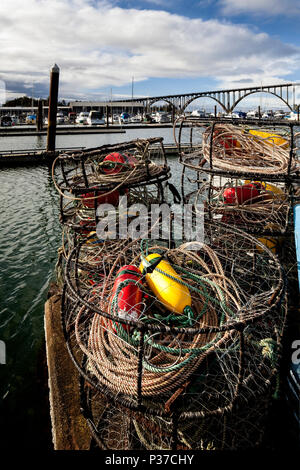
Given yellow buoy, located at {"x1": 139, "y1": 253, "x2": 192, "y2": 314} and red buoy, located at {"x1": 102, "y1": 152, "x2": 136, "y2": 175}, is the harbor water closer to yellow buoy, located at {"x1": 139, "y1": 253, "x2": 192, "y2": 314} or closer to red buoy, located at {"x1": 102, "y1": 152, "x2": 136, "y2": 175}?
yellow buoy, located at {"x1": 139, "y1": 253, "x2": 192, "y2": 314}

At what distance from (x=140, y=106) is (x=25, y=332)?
101818 mm

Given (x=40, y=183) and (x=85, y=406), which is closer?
(x=85, y=406)

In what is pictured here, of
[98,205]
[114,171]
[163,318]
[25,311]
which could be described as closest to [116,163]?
[114,171]

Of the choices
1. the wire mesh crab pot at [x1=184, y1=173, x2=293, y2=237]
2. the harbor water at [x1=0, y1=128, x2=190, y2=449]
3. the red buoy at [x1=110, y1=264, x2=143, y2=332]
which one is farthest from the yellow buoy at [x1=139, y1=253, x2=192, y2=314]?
the harbor water at [x1=0, y1=128, x2=190, y2=449]

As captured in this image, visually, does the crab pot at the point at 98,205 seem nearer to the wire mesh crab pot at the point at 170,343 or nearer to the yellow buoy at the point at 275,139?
the wire mesh crab pot at the point at 170,343

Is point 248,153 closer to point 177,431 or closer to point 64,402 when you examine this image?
point 177,431

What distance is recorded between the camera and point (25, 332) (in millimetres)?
4906

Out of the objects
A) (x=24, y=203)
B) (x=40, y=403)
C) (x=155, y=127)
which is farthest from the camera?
(x=155, y=127)

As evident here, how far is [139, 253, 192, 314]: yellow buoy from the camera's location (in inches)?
98.2

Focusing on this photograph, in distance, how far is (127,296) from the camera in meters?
2.54

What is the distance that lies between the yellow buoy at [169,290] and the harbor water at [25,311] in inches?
79.1

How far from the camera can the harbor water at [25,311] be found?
3445 mm
